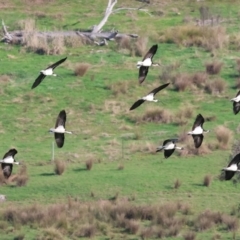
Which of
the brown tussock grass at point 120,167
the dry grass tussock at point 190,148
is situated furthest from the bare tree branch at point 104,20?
the brown tussock grass at point 120,167

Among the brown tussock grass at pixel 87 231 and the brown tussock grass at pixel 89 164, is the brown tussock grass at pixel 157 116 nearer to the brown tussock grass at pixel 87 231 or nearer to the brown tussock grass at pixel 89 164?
the brown tussock grass at pixel 89 164

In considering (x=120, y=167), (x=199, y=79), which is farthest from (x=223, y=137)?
(x=199, y=79)

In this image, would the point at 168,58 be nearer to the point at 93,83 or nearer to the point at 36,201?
the point at 93,83

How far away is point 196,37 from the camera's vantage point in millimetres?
57094

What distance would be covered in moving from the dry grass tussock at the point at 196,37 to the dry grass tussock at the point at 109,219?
18.6m

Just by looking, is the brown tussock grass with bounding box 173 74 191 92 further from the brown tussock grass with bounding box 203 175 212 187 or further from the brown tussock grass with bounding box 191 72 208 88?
the brown tussock grass with bounding box 203 175 212 187

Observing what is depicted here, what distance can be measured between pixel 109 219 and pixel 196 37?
67.0ft

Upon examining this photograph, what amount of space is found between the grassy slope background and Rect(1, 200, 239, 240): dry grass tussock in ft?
2.70

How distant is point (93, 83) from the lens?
51.0 m

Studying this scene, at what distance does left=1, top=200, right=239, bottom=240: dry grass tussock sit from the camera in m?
36.7

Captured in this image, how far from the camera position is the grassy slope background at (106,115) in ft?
131

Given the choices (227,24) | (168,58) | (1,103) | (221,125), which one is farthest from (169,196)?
(227,24)

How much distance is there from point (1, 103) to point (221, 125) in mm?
7460

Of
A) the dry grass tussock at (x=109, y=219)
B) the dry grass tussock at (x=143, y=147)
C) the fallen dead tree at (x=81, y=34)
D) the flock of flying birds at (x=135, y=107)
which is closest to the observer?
the flock of flying birds at (x=135, y=107)
